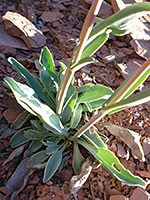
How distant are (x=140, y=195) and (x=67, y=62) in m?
1.17

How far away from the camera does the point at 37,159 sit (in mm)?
1449

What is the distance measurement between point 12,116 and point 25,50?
770mm

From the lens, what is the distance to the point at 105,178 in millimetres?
1502

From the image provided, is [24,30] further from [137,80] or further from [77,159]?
[137,80]

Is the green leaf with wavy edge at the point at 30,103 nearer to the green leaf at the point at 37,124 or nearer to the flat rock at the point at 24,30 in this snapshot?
the green leaf at the point at 37,124

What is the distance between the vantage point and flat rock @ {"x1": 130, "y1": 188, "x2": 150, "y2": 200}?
1389 mm

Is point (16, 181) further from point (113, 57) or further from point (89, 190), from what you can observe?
point (113, 57)

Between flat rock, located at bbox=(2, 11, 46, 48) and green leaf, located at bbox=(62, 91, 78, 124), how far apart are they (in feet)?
Answer: 3.02

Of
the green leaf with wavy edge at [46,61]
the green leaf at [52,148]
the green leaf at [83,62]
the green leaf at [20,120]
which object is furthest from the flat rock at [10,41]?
the green leaf at [83,62]

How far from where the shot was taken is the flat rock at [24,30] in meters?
2.20

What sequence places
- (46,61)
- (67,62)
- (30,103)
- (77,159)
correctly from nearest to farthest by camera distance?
1. (30,103)
2. (77,159)
3. (46,61)
4. (67,62)

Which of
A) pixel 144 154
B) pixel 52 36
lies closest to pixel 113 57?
pixel 52 36

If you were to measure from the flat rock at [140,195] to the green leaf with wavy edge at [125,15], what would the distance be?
908 millimetres

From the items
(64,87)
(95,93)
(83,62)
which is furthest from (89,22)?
(95,93)
